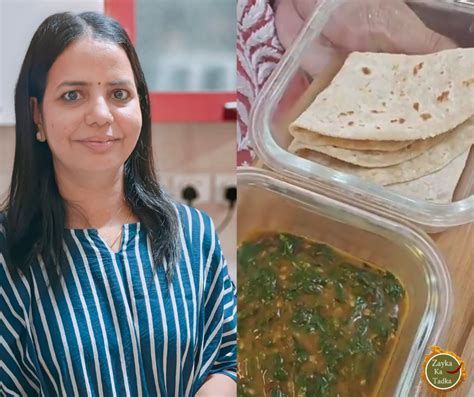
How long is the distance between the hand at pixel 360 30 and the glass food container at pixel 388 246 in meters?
0.21

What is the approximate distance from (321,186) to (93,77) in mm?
432

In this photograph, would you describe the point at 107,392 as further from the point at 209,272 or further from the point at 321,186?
the point at 321,186

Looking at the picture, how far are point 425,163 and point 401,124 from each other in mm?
74

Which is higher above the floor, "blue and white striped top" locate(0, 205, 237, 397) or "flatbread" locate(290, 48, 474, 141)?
"flatbread" locate(290, 48, 474, 141)

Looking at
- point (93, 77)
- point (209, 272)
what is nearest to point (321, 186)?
point (209, 272)

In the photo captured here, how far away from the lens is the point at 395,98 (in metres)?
1.05

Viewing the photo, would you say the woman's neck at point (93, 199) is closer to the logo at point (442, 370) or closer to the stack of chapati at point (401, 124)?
the stack of chapati at point (401, 124)

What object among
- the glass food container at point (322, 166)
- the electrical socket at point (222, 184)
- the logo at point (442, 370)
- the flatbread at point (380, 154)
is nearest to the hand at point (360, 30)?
the glass food container at point (322, 166)

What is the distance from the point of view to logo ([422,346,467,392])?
3.50ft

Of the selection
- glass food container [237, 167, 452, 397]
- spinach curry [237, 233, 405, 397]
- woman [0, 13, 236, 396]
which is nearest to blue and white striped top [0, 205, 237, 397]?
woman [0, 13, 236, 396]

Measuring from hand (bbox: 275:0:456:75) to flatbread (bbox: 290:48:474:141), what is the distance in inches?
0.7

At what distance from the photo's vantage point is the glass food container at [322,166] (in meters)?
1.04

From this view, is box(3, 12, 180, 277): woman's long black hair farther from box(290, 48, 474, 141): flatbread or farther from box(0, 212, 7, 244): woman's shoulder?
box(290, 48, 474, 141): flatbread

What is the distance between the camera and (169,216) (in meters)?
1.21
